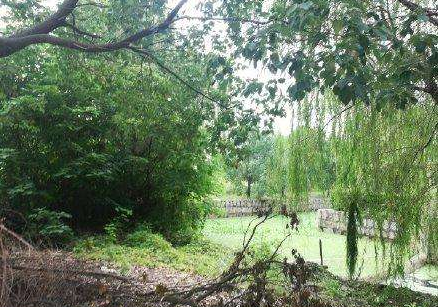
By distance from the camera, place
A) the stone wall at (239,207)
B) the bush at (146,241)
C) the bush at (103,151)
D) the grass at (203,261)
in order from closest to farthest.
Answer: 1. the grass at (203,261)
2. the bush at (103,151)
3. the bush at (146,241)
4. the stone wall at (239,207)

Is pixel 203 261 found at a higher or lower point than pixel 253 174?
lower

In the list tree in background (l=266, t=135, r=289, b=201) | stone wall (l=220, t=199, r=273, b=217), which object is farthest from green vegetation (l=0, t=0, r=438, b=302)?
stone wall (l=220, t=199, r=273, b=217)

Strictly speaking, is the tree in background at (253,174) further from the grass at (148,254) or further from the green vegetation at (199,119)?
the grass at (148,254)

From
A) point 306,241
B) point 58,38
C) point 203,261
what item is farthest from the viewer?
point 306,241

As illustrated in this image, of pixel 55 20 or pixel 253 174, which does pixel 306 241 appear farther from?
pixel 253 174

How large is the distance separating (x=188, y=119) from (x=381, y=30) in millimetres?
4273

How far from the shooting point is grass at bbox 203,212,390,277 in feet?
31.7

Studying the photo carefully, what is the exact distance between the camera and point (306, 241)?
12062mm

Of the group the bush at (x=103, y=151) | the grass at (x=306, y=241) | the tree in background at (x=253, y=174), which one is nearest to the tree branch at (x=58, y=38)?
the bush at (x=103, y=151)

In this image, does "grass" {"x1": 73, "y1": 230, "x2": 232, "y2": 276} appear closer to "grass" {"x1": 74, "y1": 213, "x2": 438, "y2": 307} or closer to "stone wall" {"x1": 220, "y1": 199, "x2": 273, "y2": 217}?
"grass" {"x1": 74, "y1": 213, "x2": 438, "y2": 307}

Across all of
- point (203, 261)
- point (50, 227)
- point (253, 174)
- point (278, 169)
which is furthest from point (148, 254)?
point (253, 174)

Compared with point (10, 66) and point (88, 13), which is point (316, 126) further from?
point (10, 66)

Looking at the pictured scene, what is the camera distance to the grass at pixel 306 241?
380 inches

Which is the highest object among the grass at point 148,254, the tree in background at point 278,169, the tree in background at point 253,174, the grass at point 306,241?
the tree in background at point 253,174
